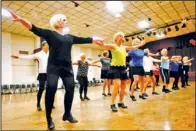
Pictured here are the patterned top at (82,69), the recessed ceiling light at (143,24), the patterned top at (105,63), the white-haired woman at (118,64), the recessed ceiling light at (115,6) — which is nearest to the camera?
the white-haired woman at (118,64)

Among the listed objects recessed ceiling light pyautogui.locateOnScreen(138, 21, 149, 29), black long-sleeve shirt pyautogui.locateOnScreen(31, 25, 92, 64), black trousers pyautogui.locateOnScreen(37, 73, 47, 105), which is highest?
recessed ceiling light pyautogui.locateOnScreen(138, 21, 149, 29)

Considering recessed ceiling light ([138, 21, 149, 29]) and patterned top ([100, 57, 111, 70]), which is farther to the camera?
recessed ceiling light ([138, 21, 149, 29])

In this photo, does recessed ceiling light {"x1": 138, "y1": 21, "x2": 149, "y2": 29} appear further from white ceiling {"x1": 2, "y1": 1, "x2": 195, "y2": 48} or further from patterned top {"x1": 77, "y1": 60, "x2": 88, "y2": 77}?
patterned top {"x1": 77, "y1": 60, "x2": 88, "y2": 77}

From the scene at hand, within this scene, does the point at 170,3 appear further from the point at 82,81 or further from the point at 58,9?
the point at 82,81

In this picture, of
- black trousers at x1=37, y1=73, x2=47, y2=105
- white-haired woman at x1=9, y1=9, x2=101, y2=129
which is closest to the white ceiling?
black trousers at x1=37, y1=73, x2=47, y2=105

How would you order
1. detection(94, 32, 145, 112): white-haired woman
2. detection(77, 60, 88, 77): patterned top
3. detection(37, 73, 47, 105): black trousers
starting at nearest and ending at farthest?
detection(94, 32, 145, 112): white-haired woman, detection(37, 73, 47, 105): black trousers, detection(77, 60, 88, 77): patterned top

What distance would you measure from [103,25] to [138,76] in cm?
656

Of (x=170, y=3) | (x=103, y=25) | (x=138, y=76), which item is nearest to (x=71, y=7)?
(x=103, y=25)

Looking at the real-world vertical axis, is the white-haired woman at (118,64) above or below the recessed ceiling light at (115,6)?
below

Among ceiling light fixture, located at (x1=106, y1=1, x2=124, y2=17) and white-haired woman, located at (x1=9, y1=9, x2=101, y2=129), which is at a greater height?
ceiling light fixture, located at (x1=106, y1=1, x2=124, y2=17)

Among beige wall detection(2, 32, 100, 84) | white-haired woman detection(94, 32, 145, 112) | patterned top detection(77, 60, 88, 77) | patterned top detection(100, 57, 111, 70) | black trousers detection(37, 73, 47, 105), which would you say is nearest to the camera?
white-haired woman detection(94, 32, 145, 112)

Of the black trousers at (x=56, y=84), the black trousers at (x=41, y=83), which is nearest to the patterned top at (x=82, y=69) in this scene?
the black trousers at (x=41, y=83)

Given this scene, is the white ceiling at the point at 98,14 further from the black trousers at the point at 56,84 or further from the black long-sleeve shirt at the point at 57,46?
the black trousers at the point at 56,84

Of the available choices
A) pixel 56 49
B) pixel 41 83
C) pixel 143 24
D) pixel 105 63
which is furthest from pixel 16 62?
pixel 56 49
